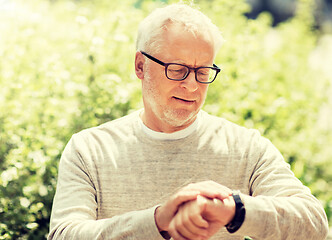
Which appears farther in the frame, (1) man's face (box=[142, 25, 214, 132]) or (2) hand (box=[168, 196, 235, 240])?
(1) man's face (box=[142, 25, 214, 132])

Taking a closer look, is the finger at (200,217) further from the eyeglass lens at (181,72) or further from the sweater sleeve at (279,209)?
the eyeglass lens at (181,72)

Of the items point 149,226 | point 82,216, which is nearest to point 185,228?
point 149,226

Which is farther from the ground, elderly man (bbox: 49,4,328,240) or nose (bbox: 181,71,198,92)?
nose (bbox: 181,71,198,92)

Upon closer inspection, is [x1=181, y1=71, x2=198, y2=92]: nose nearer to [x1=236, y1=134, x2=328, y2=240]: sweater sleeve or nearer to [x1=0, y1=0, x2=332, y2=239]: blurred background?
[x1=236, y1=134, x2=328, y2=240]: sweater sleeve

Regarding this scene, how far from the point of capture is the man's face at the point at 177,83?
221cm

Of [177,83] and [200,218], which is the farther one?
[177,83]

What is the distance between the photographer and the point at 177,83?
2242mm

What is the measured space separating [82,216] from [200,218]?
64cm

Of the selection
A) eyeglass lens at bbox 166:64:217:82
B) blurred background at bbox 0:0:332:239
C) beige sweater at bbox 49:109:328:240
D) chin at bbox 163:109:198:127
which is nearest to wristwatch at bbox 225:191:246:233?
beige sweater at bbox 49:109:328:240

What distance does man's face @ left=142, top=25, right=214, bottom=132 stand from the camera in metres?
2.21

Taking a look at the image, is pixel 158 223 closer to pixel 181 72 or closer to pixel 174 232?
pixel 174 232

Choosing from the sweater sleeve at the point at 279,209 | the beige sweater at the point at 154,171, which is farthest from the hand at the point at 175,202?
the beige sweater at the point at 154,171

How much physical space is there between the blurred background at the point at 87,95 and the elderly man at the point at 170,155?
23.1 inches

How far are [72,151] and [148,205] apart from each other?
0.50 metres
